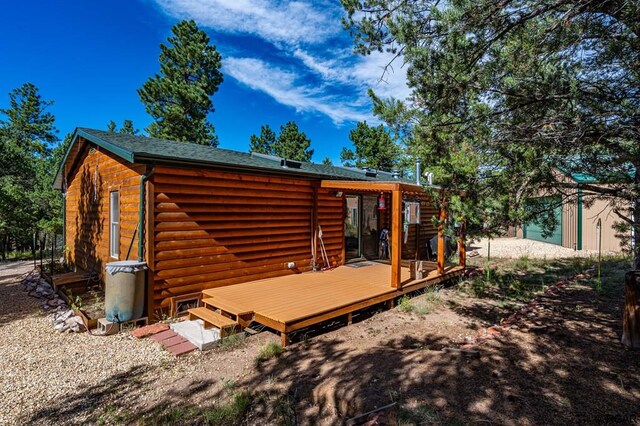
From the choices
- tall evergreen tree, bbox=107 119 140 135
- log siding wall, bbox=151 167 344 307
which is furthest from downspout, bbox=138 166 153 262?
tall evergreen tree, bbox=107 119 140 135

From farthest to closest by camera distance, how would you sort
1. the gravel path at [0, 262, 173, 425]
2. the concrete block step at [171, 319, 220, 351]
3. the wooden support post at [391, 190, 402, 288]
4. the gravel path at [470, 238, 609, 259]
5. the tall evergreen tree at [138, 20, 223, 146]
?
the tall evergreen tree at [138, 20, 223, 146]
the gravel path at [470, 238, 609, 259]
the wooden support post at [391, 190, 402, 288]
the concrete block step at [171, 319, 220, 351]
the gravel path at [0, 262, 173, 425]

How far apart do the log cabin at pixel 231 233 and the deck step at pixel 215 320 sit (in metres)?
0.03

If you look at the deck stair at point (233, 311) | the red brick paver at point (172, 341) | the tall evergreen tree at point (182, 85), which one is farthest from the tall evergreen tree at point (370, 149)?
the red brick paver at point (172, 341)

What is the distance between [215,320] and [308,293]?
5.40ft

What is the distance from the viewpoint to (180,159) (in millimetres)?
5340

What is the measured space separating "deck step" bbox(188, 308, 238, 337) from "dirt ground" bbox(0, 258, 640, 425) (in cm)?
25

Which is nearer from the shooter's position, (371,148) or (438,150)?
(438,150)

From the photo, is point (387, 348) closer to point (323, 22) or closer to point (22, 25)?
point (323, 22)

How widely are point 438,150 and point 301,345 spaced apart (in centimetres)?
337

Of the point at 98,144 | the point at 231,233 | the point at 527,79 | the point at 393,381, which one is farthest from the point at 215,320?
the point at 527,79

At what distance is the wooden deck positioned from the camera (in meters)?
4.55

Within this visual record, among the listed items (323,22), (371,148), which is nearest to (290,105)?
(371,148)

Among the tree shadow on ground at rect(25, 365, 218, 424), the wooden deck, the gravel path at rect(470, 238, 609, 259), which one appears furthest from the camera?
the gravel path at rect(470, 238, 609, 259)

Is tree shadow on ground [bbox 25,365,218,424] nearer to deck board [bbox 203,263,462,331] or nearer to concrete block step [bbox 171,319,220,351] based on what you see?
concrete block step [bbox 171,319,220,351]
